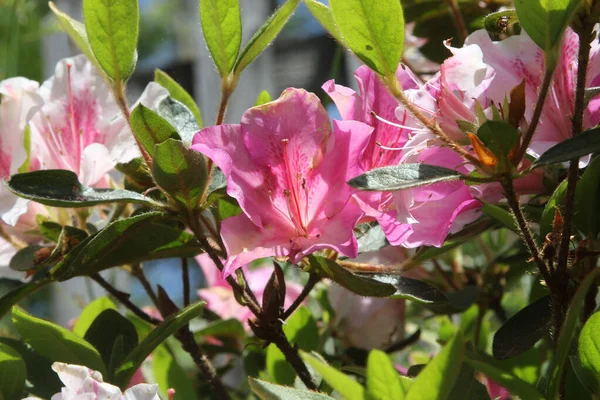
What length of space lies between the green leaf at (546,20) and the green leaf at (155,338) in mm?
285

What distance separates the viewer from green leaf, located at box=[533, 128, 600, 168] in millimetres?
515

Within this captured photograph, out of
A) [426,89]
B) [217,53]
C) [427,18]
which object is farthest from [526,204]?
[427,18]

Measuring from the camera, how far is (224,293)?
108 cm

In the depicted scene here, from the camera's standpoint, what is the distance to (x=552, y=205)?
0.62 meters

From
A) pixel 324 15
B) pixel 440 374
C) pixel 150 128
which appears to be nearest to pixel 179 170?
pixel 150 128

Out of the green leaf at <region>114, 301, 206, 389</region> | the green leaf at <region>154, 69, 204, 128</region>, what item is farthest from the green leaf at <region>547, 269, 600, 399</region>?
the green leaf at <region>154, 69, 204, 128</region>

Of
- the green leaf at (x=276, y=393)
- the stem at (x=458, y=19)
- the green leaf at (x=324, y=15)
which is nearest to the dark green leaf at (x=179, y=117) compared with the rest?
the green leaf at (x=324, y=15)

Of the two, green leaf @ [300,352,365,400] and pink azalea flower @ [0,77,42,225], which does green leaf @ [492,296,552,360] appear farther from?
pink azalea flower @ [0,77,42,225]

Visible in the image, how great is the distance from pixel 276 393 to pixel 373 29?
0.24 meters

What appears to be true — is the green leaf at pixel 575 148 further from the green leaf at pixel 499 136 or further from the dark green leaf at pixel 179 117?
the dark green leaf at pixel 179 117

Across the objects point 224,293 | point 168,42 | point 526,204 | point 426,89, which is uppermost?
point 426,89

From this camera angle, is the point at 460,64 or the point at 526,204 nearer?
the point at 460,64

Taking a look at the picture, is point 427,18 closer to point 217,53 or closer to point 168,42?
point 217,53

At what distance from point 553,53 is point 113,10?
1.04ft
